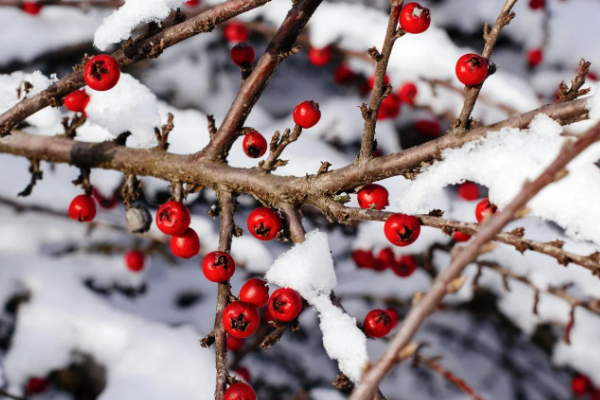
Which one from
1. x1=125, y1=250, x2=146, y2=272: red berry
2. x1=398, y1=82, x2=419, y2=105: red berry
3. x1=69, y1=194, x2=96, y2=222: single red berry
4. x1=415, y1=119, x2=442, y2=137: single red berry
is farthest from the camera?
x1=415, y1=119, x2=442, y2=137: single red berry

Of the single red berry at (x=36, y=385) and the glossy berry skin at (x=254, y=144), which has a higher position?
the glossy berry skin at (x=254, y=144)

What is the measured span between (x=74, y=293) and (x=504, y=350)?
3469mm

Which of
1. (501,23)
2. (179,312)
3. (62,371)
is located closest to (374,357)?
(179,312)

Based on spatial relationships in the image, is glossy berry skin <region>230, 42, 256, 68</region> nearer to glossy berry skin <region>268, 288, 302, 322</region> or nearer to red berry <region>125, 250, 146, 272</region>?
glossy berry skin <region>268, 288, 302, 322</region>

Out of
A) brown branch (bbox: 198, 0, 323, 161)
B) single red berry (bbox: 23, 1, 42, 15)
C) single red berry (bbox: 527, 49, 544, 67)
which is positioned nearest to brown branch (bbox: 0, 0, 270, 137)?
brown branch (bbox: 198, 0, 323, 161)

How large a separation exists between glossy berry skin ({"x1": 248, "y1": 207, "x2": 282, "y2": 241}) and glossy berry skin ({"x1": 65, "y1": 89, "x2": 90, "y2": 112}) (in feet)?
3.35

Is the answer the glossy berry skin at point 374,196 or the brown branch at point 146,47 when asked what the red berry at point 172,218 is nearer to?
the brown branch at point 146,47

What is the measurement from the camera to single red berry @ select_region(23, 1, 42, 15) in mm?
3279

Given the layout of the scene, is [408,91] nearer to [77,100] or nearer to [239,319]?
[77,100]

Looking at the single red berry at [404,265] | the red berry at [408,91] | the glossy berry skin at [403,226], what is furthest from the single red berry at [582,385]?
the glossy berry skin at [403,226]

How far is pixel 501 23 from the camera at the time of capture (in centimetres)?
118

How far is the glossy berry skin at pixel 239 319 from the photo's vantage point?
130cm

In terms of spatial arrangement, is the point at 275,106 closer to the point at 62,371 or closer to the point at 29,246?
the point at 29,246

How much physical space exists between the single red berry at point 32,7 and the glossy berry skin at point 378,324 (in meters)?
3.23
